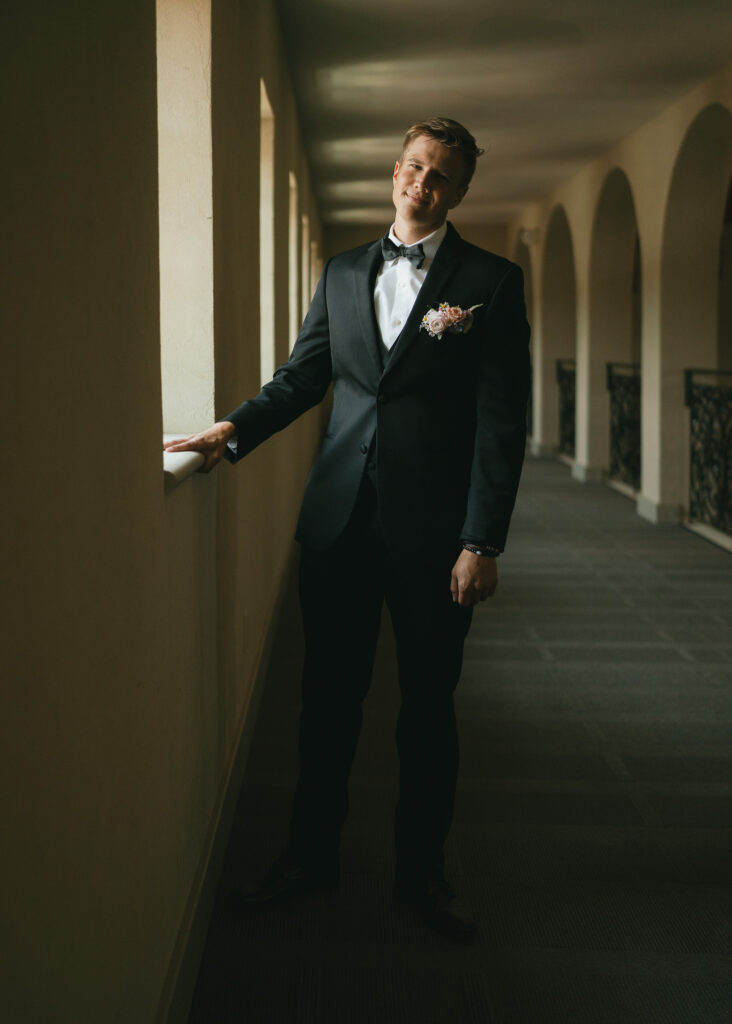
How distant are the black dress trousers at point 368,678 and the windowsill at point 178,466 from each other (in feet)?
1.24

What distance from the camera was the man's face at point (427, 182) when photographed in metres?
2.30

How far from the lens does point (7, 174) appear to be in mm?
1021

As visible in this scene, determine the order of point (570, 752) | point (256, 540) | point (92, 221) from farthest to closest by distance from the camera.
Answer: point (256, 540), point (570, 752), point (92, 221)

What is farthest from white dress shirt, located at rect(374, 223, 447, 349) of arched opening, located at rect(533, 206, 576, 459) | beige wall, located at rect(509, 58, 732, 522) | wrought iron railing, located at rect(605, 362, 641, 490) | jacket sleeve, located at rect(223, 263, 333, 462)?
arched opening, located at rect(533, 206, 576, 459)

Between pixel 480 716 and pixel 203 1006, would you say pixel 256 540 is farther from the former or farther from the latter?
pixel 203 1006

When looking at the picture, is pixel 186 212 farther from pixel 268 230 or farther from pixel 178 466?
pixel 268 230

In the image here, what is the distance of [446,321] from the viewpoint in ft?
7.72

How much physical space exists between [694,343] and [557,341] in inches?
226

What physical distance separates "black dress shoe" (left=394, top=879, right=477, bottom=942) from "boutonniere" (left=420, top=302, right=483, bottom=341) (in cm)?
127

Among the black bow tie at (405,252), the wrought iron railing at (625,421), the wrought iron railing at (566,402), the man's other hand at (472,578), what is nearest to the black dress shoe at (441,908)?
the man's other hand at (472,578)

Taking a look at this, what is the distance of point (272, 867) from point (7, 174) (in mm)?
2043

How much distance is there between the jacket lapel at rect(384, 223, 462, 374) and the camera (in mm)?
2373

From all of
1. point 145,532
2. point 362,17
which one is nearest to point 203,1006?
point 145,532

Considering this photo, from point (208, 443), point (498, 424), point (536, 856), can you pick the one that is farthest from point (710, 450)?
point (208, 443)
